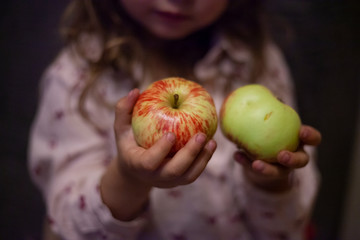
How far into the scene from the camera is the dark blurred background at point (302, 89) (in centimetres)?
83

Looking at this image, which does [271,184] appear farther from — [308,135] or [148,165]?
[148,165]

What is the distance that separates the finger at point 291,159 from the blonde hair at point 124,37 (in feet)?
1.20

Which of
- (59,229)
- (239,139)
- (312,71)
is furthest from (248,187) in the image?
(312,71)

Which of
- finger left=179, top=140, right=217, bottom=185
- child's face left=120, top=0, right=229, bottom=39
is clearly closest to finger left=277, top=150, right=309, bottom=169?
finger left=179, top=140, right=217, bottom=185

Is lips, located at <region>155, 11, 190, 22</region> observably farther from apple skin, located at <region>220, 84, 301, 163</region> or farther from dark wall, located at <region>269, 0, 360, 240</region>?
dark wall, located at <region>269, 0, 360, 240</region>

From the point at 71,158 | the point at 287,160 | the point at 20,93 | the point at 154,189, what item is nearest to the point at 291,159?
the point at 287,160

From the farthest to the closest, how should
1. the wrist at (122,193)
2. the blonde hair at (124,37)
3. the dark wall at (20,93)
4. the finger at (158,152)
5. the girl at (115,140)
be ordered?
the dark wall at (20,93) → the blonde hair at (124,37) → the girl at (115,140) → the wrist at (122,193) → the finger at (158,152)

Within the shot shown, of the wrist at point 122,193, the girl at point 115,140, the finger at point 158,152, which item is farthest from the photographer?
the girl at point 115,140

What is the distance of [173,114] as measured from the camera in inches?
15.4

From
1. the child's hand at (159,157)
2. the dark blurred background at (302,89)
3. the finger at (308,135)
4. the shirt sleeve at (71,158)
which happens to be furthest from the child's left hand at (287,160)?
the dark blurred background at (302,89)

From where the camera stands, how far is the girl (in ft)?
1.97

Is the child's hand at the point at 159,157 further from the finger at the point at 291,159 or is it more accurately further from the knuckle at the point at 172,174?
the finger at the point at 291,159

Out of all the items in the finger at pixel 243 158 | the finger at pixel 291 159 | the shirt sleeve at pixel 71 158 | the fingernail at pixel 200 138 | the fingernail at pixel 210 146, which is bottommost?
the shirt sleeve at pixel 71 158

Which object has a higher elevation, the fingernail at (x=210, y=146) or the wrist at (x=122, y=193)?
the fingernail at (x=210, y=146)
